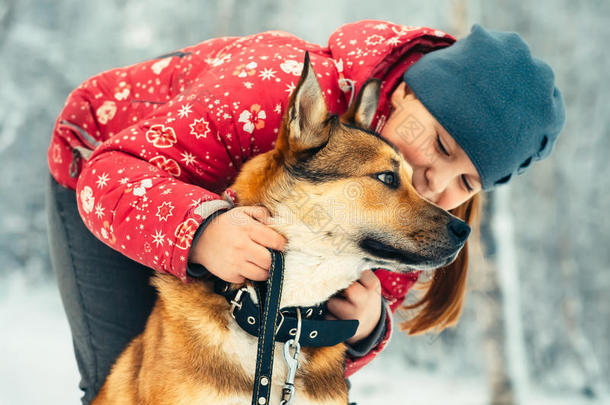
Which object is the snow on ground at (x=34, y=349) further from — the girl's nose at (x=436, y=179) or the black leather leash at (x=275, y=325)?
the girl's nose at (x=436, y=179)

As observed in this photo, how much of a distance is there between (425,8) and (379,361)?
3.26 m

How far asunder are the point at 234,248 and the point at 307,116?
0.31 meters

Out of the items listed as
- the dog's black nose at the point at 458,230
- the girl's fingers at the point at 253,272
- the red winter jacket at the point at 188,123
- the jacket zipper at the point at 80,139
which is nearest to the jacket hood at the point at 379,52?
the red winter jacket at the point at 188,123

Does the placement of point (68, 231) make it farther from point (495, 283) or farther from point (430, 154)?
point (495, 283)

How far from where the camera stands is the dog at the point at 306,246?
102 cm

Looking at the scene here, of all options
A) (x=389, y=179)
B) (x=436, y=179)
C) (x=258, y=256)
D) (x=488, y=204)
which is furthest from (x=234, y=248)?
(x=488, y=204)

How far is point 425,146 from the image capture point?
4.39 ft

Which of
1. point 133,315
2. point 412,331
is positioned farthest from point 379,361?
point 133,315

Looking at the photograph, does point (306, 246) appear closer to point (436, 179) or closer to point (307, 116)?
point (307, 116)

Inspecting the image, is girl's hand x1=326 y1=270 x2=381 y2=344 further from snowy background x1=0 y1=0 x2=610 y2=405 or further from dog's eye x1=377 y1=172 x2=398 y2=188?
snowy background x1=0 y1=0 x2=610 y2=405

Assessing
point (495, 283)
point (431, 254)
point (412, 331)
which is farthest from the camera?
point (495, 283)

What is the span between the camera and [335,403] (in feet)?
3.66

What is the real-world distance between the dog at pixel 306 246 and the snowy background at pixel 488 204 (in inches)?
97.1

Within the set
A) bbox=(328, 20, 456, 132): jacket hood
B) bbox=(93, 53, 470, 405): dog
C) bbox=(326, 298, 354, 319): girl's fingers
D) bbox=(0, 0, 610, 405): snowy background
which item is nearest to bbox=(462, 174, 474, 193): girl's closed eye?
bbox=(328, 20, 456, 132): jacket hood
